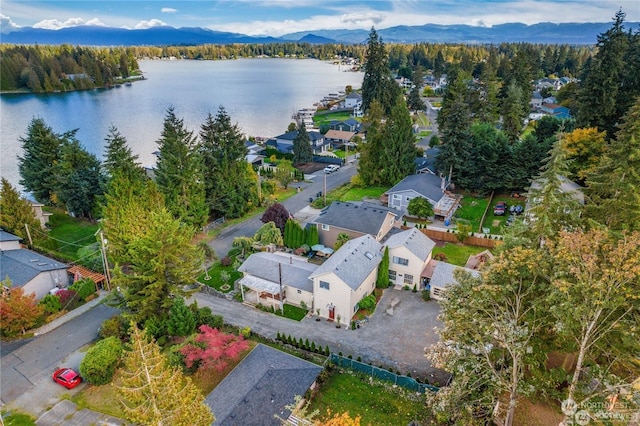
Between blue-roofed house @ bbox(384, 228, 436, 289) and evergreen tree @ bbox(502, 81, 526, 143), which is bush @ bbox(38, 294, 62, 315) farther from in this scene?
evergreen tree @ bbox(502, 81, 526, 143)

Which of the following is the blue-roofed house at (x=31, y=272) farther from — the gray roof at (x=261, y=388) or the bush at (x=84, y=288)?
the gray roof at (x=261, y=388)

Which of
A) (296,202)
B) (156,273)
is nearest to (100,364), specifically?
(156,273)

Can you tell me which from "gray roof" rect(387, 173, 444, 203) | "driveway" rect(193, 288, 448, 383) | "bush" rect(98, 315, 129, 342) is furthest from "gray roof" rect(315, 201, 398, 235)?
"bush" rect(98, 315, 129, 342)

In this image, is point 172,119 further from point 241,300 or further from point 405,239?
point 405,239

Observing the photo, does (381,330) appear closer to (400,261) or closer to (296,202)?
(400,261)

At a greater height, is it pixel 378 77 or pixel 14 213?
pixel 378 77

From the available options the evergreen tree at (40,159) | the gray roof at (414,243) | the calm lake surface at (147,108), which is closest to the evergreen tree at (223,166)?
the evergreen tree at (40,159)
